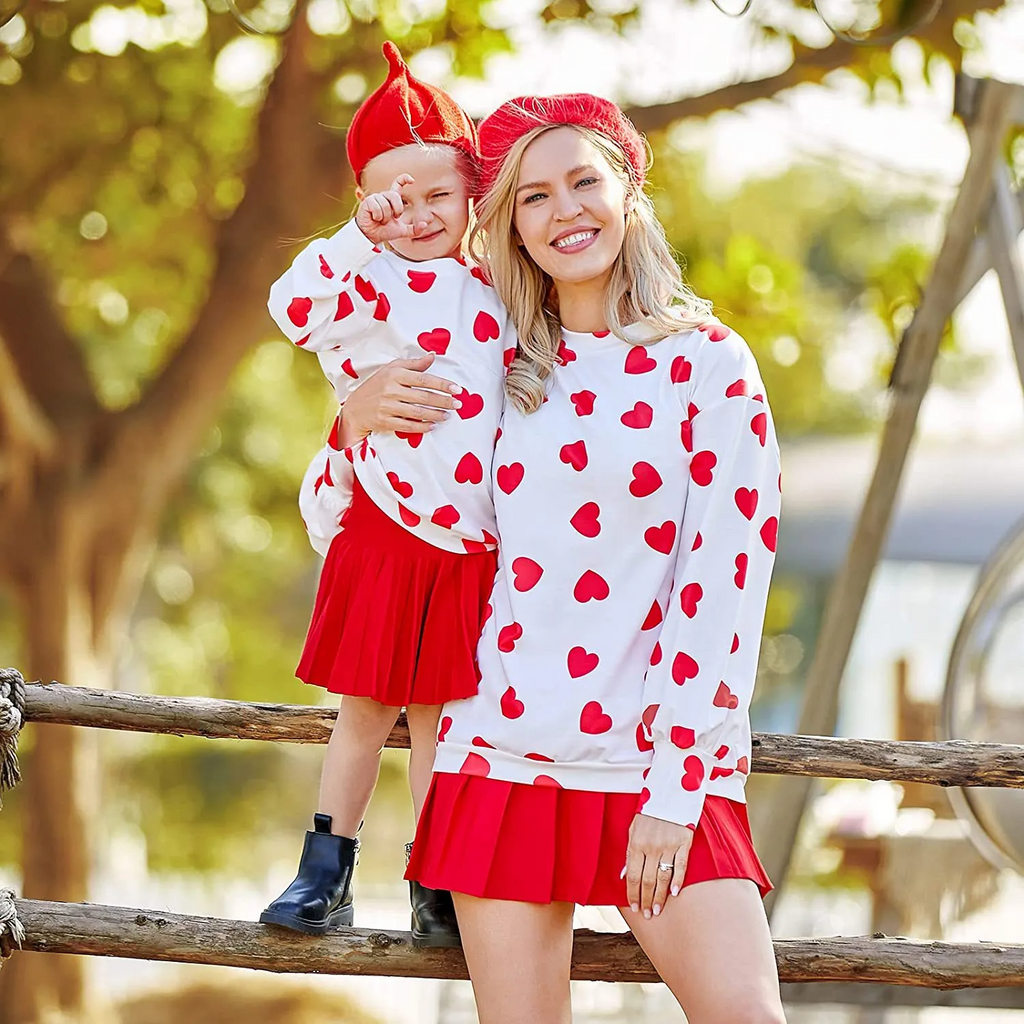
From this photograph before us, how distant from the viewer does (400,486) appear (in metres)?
2.24

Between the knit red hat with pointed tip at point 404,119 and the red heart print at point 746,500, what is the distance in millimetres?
776

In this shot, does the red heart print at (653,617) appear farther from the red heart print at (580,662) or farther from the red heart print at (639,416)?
the red heart print at (639,416)

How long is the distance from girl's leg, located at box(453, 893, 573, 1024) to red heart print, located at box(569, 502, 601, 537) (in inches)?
21.3

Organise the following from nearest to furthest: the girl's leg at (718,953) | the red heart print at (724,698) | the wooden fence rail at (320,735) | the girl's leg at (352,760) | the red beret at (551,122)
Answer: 1. the girl's leg at (718,953)
2. the red heart print at (724,698)
3. the red beret at (551,122)
4. the girl's leg at (352,760)
5. the wooden fence rail at (320,735)

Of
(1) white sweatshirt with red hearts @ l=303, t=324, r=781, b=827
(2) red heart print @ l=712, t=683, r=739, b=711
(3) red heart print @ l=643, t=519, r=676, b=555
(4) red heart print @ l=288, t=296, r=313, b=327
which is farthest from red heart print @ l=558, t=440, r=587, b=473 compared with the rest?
(4) red heart print @ l=288, t=296, r=313, b=327

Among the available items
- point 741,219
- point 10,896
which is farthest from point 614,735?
point 741,219

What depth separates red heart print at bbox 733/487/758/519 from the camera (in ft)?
6.62

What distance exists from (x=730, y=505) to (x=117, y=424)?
4315mm

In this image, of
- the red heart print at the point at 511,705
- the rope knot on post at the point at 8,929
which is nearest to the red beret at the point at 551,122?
the red heart print at the point at 511,705

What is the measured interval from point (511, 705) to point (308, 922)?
1.71 feet

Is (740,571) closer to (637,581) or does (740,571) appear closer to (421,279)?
(637,581)

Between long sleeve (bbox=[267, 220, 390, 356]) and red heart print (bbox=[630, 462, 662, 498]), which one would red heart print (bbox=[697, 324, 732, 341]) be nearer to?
red heart print (bbox=[630, 462, 662, 498])

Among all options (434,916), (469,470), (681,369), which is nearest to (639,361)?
(681,369)

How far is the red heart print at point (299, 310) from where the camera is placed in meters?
2.23
